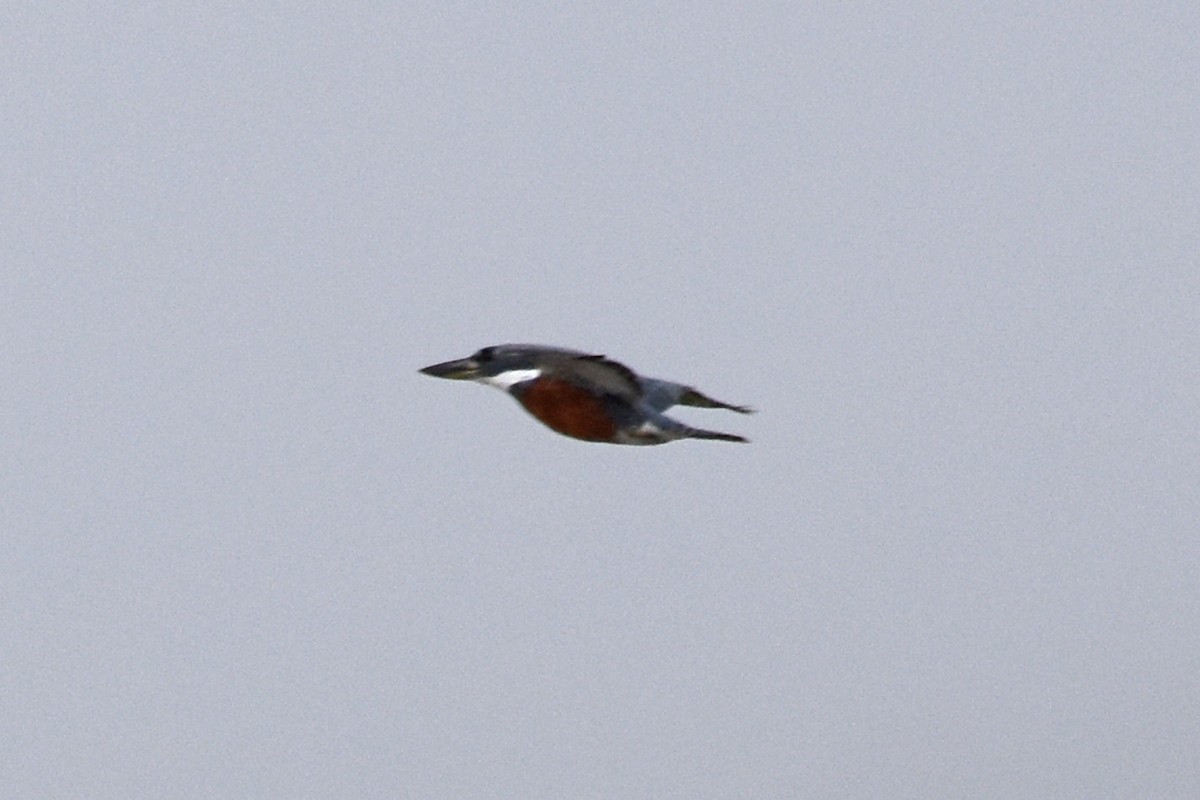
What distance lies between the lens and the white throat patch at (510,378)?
40125 mm

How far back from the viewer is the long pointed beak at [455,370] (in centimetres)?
4094

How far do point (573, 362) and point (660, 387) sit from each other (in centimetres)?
262

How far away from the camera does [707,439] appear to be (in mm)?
40750

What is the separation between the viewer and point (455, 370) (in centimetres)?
4131

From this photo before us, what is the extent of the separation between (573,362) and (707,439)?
2.24m

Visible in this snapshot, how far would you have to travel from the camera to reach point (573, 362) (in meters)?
39.5

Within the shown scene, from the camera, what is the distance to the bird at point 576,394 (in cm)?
3978

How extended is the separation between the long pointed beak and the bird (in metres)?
0.01

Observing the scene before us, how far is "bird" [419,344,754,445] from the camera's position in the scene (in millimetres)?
39781

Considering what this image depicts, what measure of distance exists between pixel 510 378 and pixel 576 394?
2.87 feet

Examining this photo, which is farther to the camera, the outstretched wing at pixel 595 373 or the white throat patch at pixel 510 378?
the white throat patch at pixel 510 378

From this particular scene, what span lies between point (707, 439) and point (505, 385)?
2538 mm

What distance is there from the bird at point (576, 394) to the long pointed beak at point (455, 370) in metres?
0.01

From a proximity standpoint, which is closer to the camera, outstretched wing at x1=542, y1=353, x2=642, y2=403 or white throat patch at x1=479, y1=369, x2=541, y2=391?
outstretched wing at x1=542, y1=353, x2=642, y2=403
